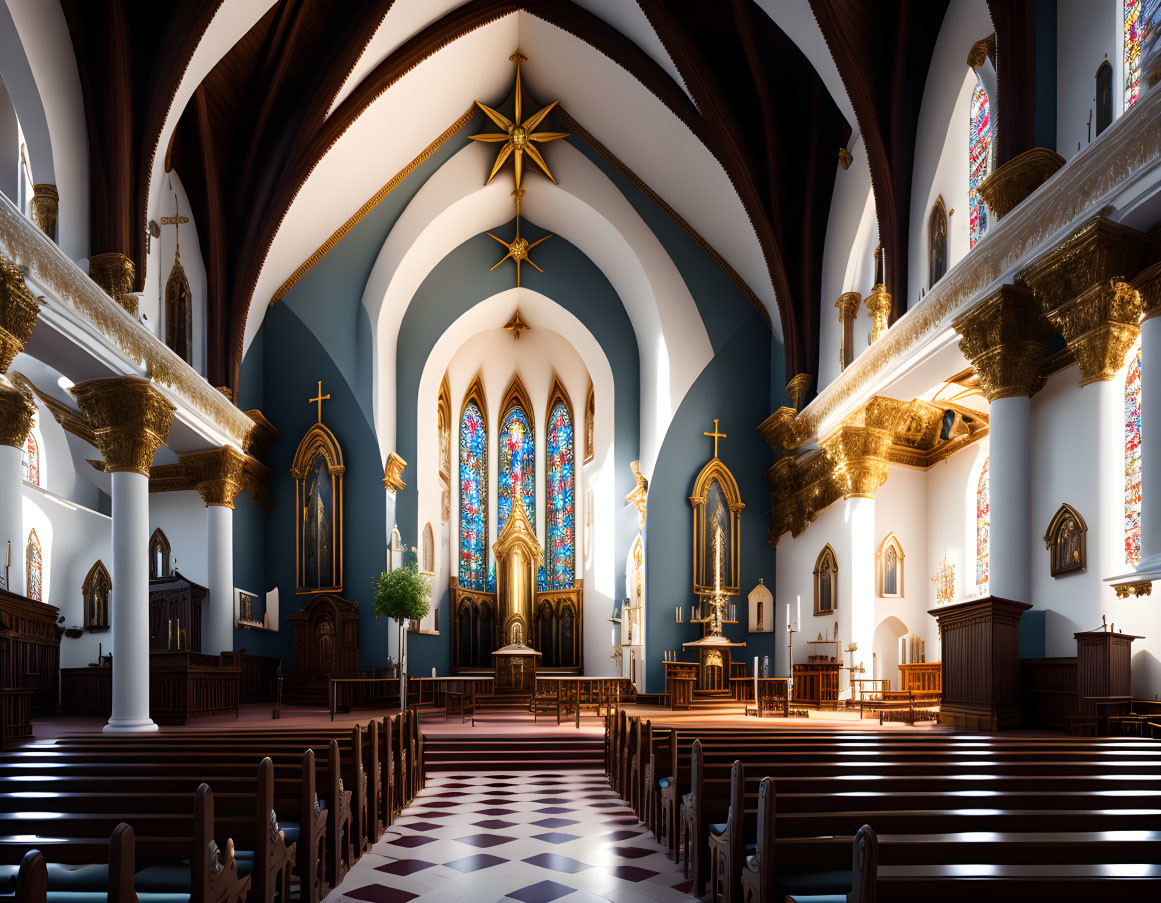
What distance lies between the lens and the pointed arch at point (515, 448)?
27188 mm

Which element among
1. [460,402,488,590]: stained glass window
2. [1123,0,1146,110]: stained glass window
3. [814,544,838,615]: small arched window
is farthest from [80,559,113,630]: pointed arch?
[1123,0,1146,110]: stained glass window

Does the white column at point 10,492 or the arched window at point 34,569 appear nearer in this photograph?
the white column at point 10,492

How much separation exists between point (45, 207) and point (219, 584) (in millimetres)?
8219

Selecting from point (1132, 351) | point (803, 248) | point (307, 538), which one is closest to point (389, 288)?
point (307, 538)

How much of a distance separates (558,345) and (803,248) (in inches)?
368

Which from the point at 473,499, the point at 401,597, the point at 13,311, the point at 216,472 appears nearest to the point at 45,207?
the point at 13,311

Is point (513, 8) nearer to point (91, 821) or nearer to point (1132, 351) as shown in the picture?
point (1132, 351)

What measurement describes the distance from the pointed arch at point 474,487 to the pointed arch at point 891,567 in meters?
11.7

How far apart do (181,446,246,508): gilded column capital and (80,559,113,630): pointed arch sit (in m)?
4.95

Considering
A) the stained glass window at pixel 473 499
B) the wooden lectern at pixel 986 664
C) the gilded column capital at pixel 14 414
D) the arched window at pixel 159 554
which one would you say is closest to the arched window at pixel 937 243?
the wooden lectern at pixel 986 664

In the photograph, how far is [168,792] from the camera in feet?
15.8

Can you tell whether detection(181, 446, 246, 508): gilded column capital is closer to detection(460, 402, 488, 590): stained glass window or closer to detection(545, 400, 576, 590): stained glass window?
detection(460, 402, 488, 590): stained glass window

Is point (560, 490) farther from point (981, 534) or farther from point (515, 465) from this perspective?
point (981, 534)

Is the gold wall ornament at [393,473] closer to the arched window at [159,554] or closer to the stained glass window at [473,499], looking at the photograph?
the arched window at [159,554]
